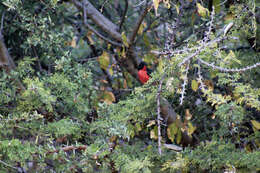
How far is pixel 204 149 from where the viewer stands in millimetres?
2135

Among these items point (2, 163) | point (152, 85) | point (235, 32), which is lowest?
point (2, 163)

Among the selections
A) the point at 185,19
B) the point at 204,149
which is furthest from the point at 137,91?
the point at 185,19

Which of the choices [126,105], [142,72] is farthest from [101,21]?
[126,105]

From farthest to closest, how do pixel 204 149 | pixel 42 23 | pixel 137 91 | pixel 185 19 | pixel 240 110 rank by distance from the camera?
pixel 185 19
pixel 42 23
pixel 204 149
pixel 137 91
pixel 240 110

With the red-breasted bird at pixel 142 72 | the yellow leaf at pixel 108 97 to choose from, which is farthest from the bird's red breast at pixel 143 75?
the yellow leaf at pixel 108 97

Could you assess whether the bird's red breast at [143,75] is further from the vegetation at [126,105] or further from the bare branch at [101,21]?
the bare branch at [101,21]

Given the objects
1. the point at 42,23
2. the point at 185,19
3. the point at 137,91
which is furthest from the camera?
the point at 185,19

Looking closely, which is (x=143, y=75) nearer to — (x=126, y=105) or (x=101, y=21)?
(x=101, y=21)

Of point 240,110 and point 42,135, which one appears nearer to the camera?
point 240,110

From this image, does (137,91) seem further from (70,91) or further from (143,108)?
(70,91)

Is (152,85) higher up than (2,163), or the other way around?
(152,85)

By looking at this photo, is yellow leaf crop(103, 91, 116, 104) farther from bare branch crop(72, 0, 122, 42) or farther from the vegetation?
bare branch crop(72, 0, 122, 42)

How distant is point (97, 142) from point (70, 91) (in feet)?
1.40

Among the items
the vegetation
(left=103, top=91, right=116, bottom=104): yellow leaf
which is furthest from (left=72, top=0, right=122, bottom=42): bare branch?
(left=103, top=91, right=116, bottom=104): yellow leaf
